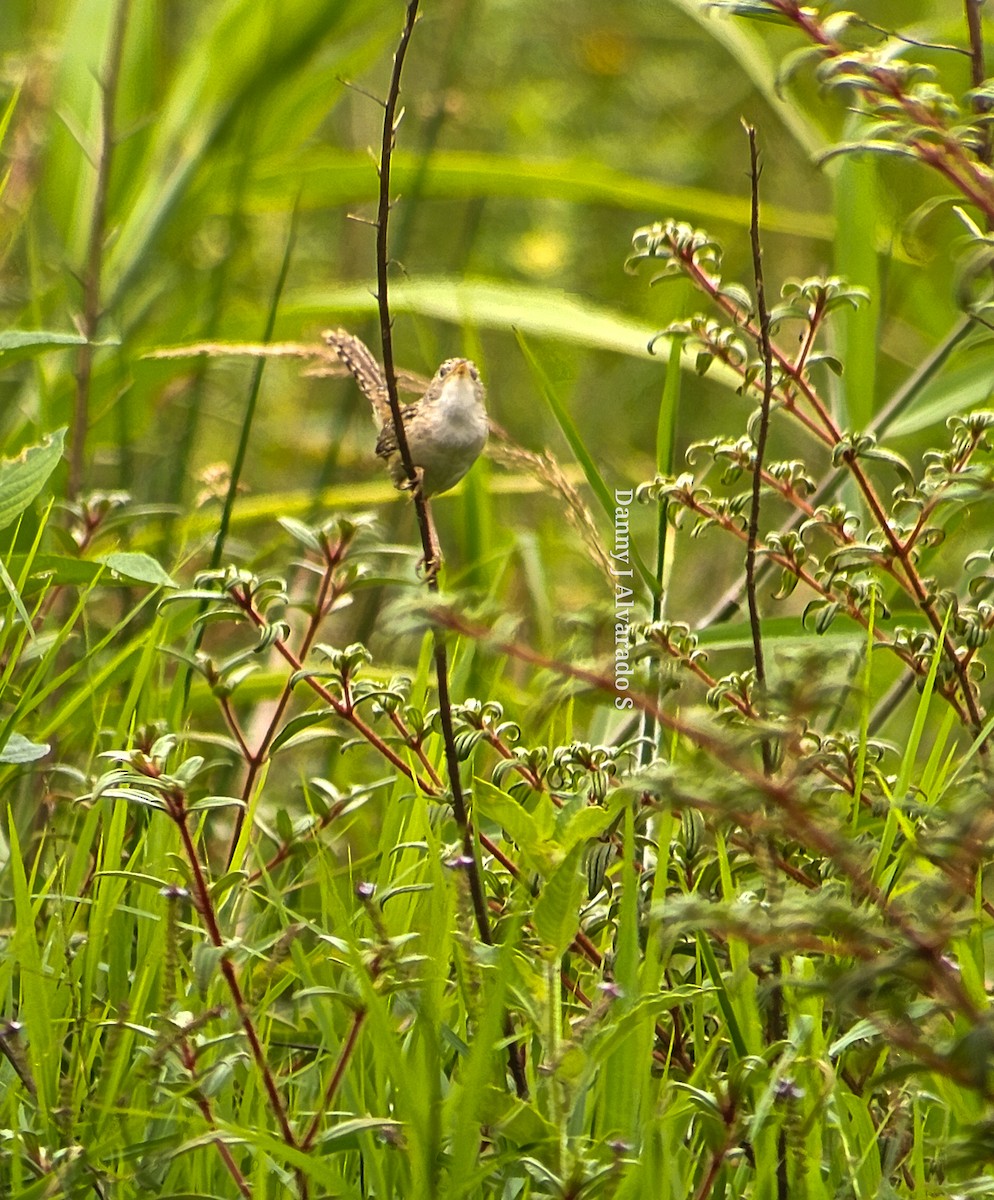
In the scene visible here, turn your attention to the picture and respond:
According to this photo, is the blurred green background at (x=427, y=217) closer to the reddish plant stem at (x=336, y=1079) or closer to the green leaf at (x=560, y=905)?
the green leaf at (x=560, y=905)

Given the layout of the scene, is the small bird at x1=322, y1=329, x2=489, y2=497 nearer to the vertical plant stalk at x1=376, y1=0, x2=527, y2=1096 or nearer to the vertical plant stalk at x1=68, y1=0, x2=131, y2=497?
the vertical plant stalk at x1=68, y1=0, x2=131, y2=497

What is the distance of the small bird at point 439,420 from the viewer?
267 cm

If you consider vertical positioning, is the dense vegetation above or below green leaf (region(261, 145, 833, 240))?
below

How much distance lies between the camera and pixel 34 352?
232cm

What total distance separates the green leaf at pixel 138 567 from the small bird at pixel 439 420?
2.09ft

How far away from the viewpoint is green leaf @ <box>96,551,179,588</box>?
2.03 m

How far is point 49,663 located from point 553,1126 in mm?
978

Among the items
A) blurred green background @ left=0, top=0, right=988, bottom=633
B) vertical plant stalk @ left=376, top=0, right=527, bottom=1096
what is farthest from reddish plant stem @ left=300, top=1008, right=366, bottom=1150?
blurred green background @ left=0, top=0, right=988, bottom=633

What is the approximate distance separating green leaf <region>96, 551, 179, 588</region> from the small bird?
2.09 feet

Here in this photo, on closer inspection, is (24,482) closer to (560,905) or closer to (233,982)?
(233,982)

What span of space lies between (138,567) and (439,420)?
841 mm

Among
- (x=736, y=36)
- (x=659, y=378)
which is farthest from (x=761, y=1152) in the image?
(x=659, y=378)

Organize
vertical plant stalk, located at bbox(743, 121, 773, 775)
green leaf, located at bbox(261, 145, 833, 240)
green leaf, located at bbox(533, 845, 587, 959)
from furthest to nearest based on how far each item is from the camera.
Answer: green leaf, located at bbox(261, 145, 833, 240) < vertical plant stalk, located at bbox(743, 121, 773, 775) < green leaf, located at bbox(533, 845, 587, 959)

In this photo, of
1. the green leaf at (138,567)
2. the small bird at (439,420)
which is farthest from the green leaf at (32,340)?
the small bird at (439,420)
